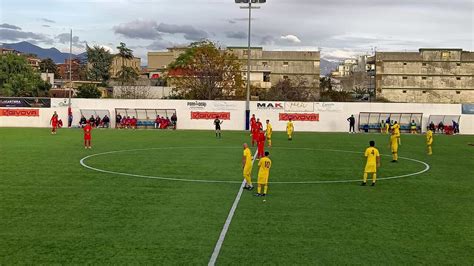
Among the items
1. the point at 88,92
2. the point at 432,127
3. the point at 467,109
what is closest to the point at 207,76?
the point at 88,92

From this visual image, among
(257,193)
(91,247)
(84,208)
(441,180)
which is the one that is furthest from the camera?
(441,180)

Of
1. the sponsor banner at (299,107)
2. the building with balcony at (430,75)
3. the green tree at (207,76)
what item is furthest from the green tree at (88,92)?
the building with balcony at (430,75)

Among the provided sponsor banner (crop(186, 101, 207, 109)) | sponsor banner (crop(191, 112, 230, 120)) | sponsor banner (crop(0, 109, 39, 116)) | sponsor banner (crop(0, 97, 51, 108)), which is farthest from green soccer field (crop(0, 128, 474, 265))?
sponsor banner (crop(0, 109, 39, 116))

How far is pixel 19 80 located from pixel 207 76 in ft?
120

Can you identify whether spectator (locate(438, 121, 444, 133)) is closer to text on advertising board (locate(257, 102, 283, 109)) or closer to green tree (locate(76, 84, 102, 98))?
text on advertising board (locate(257, 102, 283, 109))

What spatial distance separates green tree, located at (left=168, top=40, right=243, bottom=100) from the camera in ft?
251

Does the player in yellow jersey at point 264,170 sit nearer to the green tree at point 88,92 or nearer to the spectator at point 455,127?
the spectator at point 455,127

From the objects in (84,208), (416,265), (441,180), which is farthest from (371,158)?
(84,208)

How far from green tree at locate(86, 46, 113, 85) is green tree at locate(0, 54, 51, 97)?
27428mm

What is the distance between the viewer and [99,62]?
4879 inches

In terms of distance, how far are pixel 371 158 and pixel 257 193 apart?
4.78 m

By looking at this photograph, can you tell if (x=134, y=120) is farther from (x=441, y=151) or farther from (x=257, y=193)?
(x=257, y=193)

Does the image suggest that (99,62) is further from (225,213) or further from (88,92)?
(225,213)

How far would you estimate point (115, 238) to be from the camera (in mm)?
11211
